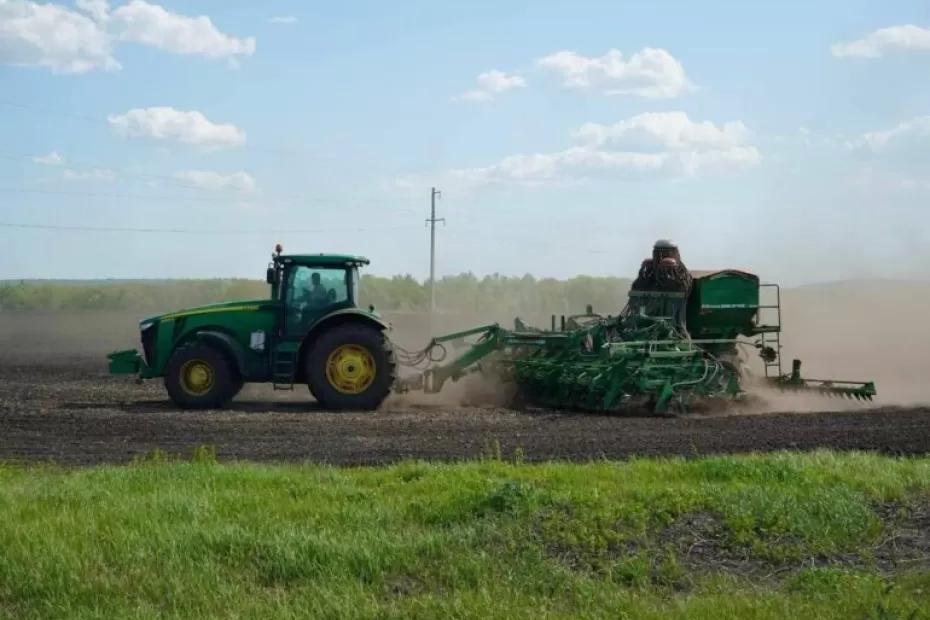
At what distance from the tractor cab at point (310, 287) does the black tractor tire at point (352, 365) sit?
38 cm

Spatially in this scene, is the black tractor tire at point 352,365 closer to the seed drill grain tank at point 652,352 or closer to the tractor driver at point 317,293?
the tractor driver at point 317,293

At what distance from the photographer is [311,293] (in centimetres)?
1917

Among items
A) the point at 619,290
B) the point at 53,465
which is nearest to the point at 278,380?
the point at 53,465

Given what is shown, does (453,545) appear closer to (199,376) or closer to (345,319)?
(345,319)

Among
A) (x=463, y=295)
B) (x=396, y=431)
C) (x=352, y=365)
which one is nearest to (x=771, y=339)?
(x=352, y=365)

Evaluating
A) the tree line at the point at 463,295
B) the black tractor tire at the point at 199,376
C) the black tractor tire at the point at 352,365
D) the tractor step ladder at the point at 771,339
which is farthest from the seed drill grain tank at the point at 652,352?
the tree line at the point at 463,295

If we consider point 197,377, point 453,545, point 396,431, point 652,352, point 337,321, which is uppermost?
point 337,321

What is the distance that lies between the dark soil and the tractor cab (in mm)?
1511

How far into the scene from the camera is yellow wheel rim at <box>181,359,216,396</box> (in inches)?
747

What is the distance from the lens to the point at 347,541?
8.70 meters

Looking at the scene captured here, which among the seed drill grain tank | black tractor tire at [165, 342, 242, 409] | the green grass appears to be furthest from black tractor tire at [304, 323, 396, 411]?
the green grass

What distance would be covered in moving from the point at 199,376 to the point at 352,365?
7.90ft

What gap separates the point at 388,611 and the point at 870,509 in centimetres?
450

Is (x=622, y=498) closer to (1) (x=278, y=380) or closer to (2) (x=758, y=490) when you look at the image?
(2) (x=758, y=490)
